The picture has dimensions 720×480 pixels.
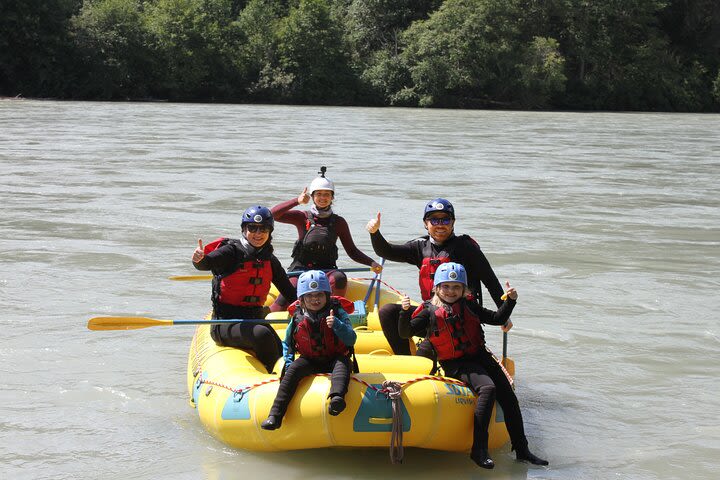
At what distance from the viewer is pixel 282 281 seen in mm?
5480

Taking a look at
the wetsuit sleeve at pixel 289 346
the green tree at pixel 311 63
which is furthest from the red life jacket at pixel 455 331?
the green tree at pixel 311 63

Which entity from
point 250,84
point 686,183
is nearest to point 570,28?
point 250,84

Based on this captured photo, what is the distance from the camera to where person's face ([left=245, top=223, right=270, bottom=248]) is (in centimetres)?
527

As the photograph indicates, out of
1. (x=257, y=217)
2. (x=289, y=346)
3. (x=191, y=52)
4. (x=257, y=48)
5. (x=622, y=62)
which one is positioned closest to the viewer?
(x=289, y=346)

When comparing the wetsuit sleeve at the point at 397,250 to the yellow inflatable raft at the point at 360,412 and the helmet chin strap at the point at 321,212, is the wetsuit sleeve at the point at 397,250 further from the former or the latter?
the helmet chin strap at the point at 321,212

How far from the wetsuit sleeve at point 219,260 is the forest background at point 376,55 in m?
33.2

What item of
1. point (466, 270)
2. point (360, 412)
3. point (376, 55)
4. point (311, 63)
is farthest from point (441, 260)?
point (376, 55)

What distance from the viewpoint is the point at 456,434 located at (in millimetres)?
4477

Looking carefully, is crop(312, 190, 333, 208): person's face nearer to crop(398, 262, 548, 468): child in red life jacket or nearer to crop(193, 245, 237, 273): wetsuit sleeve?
crop(193, 245, 237, 273): wetsuit sleeve

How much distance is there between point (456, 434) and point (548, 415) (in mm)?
1172

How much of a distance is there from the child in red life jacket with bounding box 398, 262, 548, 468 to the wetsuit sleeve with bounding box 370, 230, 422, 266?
0.61 meters

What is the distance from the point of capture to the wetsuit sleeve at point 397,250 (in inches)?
210

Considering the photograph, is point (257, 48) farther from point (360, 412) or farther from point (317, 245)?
point (360, 412)

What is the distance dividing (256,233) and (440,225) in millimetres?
934
